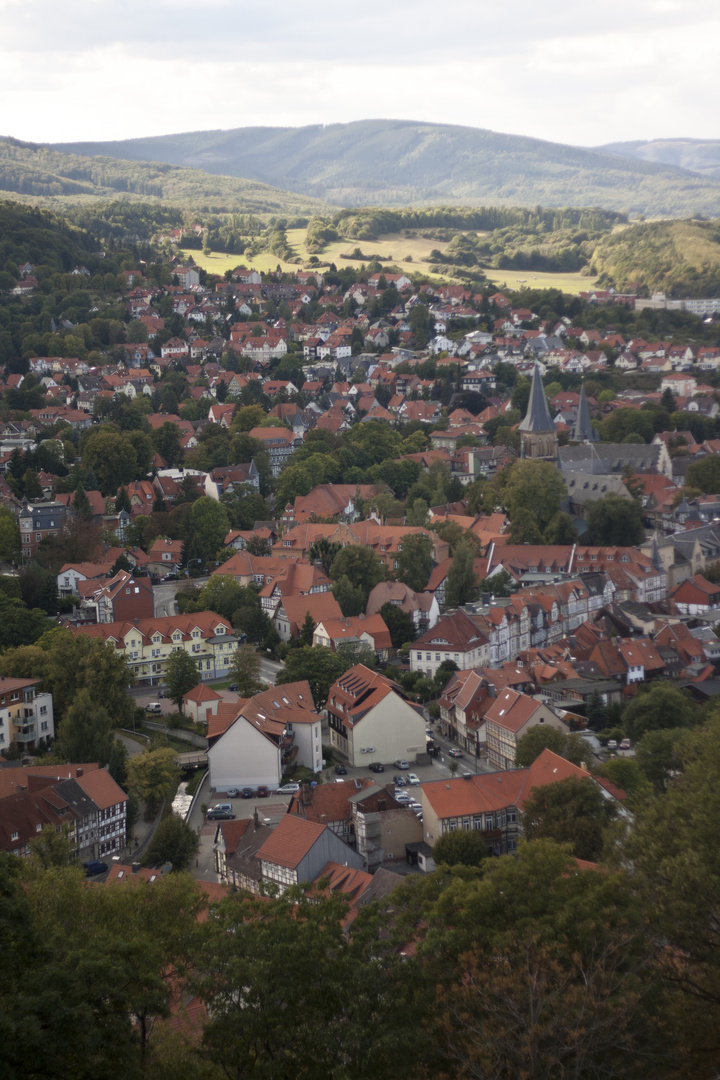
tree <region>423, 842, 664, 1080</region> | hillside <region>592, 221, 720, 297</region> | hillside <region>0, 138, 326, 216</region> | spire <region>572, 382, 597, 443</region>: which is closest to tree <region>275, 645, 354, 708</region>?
Result: tree <region>423, 842, 664, 1080</region>

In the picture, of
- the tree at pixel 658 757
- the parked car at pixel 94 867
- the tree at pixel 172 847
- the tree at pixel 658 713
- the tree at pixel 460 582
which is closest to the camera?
the tree at pixel 172 847

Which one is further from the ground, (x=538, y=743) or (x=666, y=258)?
(x=666, y=258)

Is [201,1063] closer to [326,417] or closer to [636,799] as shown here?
[636,799]

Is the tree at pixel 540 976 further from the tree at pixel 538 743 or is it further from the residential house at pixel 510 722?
the residential house at pixel 510 722

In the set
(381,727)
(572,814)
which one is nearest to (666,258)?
(381,727)

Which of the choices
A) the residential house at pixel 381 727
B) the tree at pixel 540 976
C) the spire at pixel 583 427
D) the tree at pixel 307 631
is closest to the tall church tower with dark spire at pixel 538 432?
the spire at pixel 583 427

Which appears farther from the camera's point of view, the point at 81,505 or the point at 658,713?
the point at 81,505

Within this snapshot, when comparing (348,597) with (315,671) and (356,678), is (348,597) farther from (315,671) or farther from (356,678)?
(356,678)
